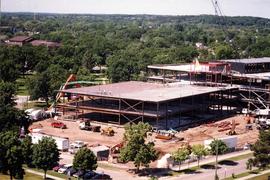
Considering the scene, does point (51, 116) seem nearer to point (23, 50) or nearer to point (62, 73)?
point (62, 73)

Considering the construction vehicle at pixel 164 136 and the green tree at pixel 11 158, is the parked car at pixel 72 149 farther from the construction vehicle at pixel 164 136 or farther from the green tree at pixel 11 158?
the green tree at pixel 11 158

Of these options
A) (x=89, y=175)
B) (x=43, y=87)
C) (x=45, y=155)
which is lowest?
(x=89, y=175)

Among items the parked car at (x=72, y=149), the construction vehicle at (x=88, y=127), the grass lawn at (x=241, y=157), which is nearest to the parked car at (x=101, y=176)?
the parked car at (x=72, y=149)

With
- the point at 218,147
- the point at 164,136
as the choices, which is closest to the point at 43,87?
the point at 164,136

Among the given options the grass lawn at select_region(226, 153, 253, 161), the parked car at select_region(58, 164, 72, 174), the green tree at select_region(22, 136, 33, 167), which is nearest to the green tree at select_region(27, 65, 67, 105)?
the parked car at select_region(58, 164, 72, 174)

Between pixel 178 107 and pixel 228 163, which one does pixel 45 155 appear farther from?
pixel 178 107
